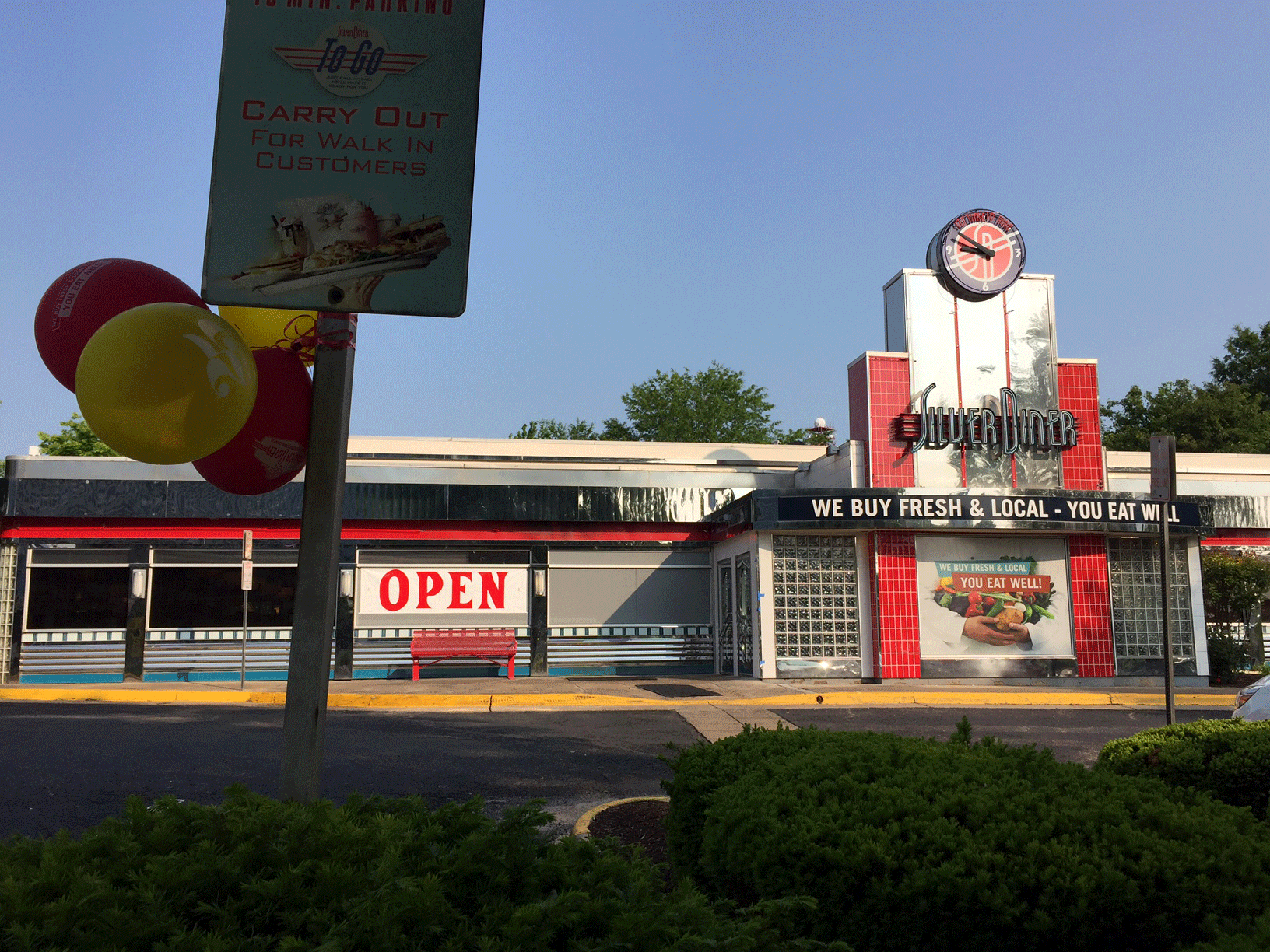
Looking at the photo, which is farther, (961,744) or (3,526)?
(3,526)

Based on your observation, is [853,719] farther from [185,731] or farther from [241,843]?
[241,843]

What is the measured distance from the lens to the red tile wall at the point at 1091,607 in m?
20.3

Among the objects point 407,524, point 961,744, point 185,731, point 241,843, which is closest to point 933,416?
point 407,524

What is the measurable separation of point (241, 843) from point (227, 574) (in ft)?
67.5

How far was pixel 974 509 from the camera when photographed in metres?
19.3

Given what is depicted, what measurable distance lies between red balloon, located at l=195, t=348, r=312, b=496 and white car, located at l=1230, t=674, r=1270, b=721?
10.3m

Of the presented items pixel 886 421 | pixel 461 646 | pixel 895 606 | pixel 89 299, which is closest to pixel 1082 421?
pixel 886 421

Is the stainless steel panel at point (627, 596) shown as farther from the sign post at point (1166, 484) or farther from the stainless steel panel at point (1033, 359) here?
the sign post at point (1166, 484)

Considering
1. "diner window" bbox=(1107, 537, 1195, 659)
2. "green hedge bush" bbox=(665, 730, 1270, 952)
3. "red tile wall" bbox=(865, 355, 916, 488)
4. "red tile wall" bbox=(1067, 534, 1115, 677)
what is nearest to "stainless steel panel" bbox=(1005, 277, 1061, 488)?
"red tile wall" bbox=(1067, 534, 1115, 677)

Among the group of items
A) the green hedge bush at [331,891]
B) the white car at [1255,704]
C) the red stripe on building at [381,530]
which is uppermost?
the red stripe on building at [381,530]

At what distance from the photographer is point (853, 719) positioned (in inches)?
559

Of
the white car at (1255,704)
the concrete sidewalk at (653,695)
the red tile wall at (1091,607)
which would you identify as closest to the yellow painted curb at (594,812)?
the concrete sidewalk at (653,695)

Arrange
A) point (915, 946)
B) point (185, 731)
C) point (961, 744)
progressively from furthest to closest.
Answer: point (185, 731) < point (961, 744) < point (915, 946)

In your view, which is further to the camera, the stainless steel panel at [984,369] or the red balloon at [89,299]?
the stainless steel panel at [984,369]
